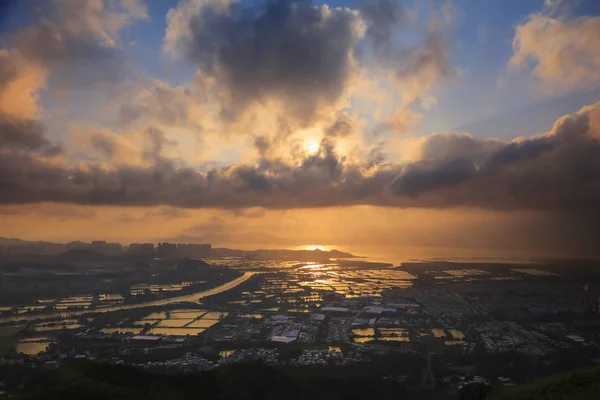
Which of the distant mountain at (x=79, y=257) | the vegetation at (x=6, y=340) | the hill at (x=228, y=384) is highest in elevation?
the distant mountain at (x=79, y=257)

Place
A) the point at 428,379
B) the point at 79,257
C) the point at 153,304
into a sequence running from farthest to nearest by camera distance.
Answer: the point at 79,257
the point at 153,304
the point at 428,379

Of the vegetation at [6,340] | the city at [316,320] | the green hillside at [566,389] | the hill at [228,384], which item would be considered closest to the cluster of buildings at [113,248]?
the city at [316,320]

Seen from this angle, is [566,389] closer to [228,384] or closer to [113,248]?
[228,384]

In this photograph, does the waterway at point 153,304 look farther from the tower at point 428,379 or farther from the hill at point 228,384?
the tower at point 428,379

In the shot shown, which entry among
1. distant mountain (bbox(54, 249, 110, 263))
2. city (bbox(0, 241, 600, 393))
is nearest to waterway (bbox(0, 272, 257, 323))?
city (bbox(0, 241, 600, 393))

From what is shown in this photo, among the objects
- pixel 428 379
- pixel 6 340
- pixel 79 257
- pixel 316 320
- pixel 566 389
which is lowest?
pixel 6 340

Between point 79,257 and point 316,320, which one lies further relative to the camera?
point 79,257

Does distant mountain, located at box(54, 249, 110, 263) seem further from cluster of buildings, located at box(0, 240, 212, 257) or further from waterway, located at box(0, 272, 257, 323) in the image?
waterway, located at box(0, 272, 257, 323)

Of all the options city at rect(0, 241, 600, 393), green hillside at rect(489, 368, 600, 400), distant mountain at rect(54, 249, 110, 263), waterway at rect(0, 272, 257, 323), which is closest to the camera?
green hillside at rect(489, 368, 600, 400)

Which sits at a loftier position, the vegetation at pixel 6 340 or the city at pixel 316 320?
the city at pixel 316 320

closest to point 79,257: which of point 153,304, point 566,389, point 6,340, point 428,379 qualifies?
point 153,304

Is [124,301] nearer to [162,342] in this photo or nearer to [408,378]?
[162,342]

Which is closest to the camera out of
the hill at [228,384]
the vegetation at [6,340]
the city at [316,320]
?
the hill at [228,384]
